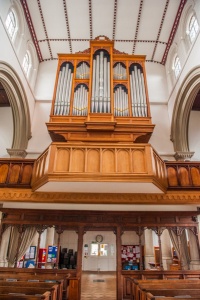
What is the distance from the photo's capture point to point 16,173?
270 inches

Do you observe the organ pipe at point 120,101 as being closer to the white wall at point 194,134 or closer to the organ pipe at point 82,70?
the organ pipe at point 82,70

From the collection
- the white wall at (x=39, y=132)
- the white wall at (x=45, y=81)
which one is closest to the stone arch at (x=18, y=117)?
the white wall at (x=39, y=132)

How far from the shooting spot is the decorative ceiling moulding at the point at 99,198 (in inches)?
255

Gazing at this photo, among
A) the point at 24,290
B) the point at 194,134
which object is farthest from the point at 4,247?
the point at 194,134

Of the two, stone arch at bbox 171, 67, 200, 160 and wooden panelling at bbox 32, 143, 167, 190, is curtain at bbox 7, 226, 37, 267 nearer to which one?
wooden panelling at bbox 32, 143, 167, 190

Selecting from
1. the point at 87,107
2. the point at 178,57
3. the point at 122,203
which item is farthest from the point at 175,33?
the point at 122,203

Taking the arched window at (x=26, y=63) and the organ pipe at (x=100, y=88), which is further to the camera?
the arched window at (x=26, y=63)

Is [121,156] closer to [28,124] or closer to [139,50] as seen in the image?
[28,124]

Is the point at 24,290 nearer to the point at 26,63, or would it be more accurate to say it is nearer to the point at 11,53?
the point at 11,53

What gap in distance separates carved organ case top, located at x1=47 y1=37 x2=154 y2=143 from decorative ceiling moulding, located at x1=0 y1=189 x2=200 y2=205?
1764 millimetres

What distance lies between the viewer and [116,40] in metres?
10.2

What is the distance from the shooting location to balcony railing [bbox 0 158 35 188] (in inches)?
262

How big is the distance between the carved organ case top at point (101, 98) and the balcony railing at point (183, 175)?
4.33ft

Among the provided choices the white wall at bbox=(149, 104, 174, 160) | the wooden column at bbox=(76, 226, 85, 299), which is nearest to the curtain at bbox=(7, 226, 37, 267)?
the wooden column at bbox=(76, 226, 85, 299)
